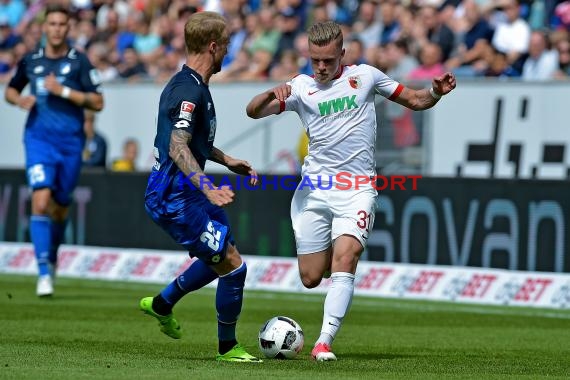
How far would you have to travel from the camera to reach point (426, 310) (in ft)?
49.1

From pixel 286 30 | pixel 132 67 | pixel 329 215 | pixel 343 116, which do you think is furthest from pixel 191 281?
pixel 132 67

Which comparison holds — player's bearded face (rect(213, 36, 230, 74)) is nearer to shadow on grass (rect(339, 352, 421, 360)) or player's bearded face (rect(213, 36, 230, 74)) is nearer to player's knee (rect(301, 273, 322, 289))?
player's knee (rect(301, 273, 322, 289))

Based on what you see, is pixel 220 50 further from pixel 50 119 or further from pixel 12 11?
pixel 12 11

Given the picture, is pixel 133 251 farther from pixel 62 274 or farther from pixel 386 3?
pixel 386 3

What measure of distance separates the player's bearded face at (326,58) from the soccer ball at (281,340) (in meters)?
1.90

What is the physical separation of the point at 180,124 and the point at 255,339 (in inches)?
119

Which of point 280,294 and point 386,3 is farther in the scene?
point 386,3

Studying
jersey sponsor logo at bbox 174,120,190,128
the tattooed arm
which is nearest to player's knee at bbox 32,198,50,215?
the tattooed arm

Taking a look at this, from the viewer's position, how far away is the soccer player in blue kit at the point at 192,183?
9242mm

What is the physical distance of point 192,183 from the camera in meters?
9.18

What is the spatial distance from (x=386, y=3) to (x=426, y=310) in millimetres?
8032

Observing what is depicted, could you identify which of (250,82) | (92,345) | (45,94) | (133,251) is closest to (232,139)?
(250,82)

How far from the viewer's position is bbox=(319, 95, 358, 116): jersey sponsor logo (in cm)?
1024

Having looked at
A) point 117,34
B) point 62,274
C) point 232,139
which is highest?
point 117,34
